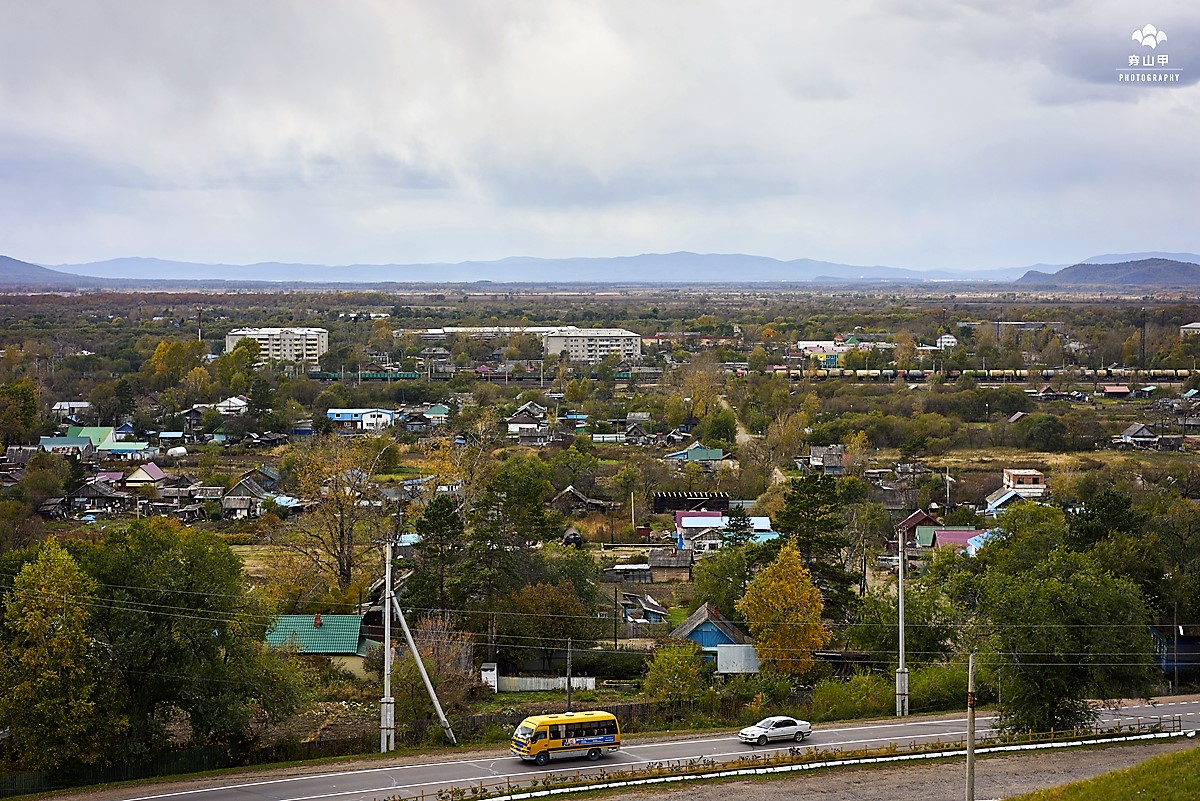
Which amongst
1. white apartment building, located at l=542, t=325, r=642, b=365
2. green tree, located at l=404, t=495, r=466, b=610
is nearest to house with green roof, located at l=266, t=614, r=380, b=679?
green tree, located at l=404, t=495, r=466, b=610

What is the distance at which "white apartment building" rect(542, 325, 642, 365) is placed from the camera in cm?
8906

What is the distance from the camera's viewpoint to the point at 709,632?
73.8 ft

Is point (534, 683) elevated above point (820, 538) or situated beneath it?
situated beneath

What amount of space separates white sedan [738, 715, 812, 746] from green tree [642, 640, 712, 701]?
2.59m

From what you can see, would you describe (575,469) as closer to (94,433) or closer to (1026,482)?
(1026,482)

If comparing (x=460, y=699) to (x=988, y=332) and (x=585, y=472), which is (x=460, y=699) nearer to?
(x=585, y=472)

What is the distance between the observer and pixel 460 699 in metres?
19.5

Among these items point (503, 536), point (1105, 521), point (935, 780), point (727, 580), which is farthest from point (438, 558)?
point (1105, 521)

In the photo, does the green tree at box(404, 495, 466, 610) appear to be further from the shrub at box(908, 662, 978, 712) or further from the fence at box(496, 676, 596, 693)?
the shrub at box(908, 662, 978, 712)

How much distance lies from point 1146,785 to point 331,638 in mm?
14527

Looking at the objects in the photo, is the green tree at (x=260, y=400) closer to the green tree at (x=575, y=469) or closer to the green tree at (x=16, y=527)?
the green tree at (x=575, y=469)

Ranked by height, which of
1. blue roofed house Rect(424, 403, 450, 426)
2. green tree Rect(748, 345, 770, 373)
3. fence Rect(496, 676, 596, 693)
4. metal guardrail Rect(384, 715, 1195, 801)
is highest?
green tree Rect(748, 345, 770, 373)

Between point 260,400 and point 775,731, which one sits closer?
point 775,731

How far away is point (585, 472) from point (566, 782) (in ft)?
89.5
